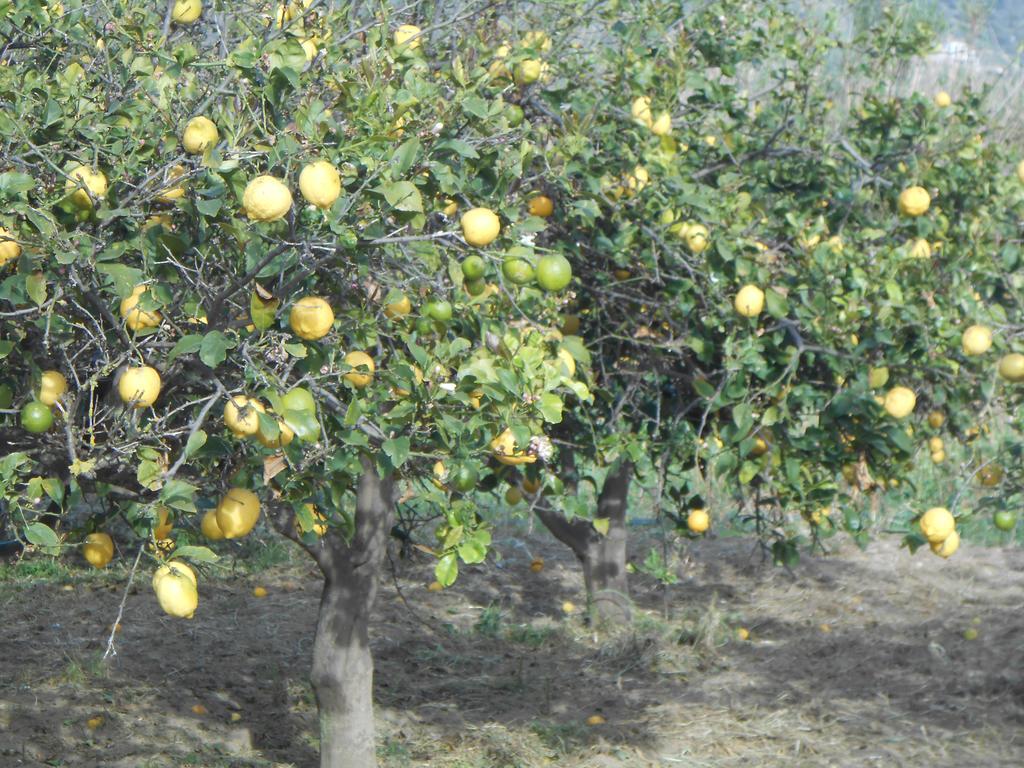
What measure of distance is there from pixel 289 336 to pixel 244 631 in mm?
3482

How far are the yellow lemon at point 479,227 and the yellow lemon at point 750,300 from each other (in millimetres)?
1353

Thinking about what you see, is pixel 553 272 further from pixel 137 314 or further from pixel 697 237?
pixel 697 237

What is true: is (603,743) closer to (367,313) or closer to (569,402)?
(569,402)

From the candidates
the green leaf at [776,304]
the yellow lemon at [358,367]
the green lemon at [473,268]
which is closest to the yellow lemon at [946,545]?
the green leaf at [776,304]

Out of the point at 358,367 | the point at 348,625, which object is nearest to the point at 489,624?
the point at 348,625

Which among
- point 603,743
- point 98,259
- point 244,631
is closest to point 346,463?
point 98,259

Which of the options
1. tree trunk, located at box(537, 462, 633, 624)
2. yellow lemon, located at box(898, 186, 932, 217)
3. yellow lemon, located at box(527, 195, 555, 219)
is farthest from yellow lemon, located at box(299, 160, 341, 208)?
tree trunk, located at box(537, 462, 633, 624)

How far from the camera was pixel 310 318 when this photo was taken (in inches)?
81.0

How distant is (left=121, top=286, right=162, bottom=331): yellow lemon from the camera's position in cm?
210

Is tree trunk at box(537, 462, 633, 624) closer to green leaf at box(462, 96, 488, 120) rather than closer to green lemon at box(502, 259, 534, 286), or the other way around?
green lemon at box(502, 259, 534, 286)

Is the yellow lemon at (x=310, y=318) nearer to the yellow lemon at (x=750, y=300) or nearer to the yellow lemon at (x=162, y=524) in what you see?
the yellow lemon at (x=162, y=524)

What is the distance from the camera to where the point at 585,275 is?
413cm

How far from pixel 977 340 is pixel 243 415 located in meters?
2.07

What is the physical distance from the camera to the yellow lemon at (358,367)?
7.30ft
